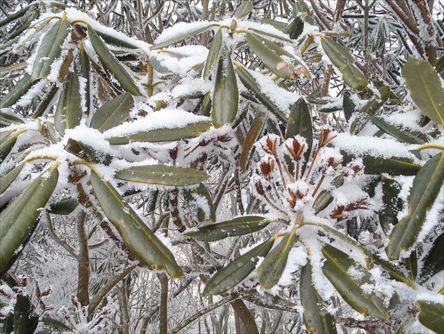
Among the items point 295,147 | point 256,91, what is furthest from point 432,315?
point 256,91

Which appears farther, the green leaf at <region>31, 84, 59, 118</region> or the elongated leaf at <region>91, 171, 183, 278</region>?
the green leaf at <region>31, 84, 59, 118</region>

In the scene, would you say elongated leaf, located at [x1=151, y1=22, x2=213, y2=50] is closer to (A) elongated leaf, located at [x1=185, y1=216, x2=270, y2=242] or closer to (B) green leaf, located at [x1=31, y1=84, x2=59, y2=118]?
(B) green leaf, located at [x1=31, y1=84, x2=59, y2=118]

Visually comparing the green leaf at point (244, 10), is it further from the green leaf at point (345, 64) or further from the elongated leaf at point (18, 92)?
the elongated leaf at point (18, 92)

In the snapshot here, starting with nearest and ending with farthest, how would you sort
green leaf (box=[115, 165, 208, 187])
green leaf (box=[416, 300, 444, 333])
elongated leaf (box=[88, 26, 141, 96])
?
1. green leaf (box=[416, 300, 444, 333])
2. green leaf (box=[115, 165, 208, 187])
3. elongated leaf (box=[88, 26, 141, 96])

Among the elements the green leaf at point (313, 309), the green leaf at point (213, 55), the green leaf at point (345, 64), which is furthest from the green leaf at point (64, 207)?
the green leaf at point (345, 64)

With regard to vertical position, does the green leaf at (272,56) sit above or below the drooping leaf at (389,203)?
above

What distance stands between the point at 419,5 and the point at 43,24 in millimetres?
872

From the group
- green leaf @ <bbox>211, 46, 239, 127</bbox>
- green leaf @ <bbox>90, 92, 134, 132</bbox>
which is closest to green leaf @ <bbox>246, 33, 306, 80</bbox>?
green leaf @ <bbox>211, 46, 239, 127</bbox>

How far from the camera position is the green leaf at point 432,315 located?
56 cm

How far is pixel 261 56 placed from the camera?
2.72 feet

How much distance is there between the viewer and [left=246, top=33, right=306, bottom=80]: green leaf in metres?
0.80

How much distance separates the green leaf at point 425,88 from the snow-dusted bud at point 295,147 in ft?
0.64

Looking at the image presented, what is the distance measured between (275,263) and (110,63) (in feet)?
1.77

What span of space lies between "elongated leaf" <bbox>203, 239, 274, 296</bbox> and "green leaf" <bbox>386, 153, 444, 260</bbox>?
0.64 feet
